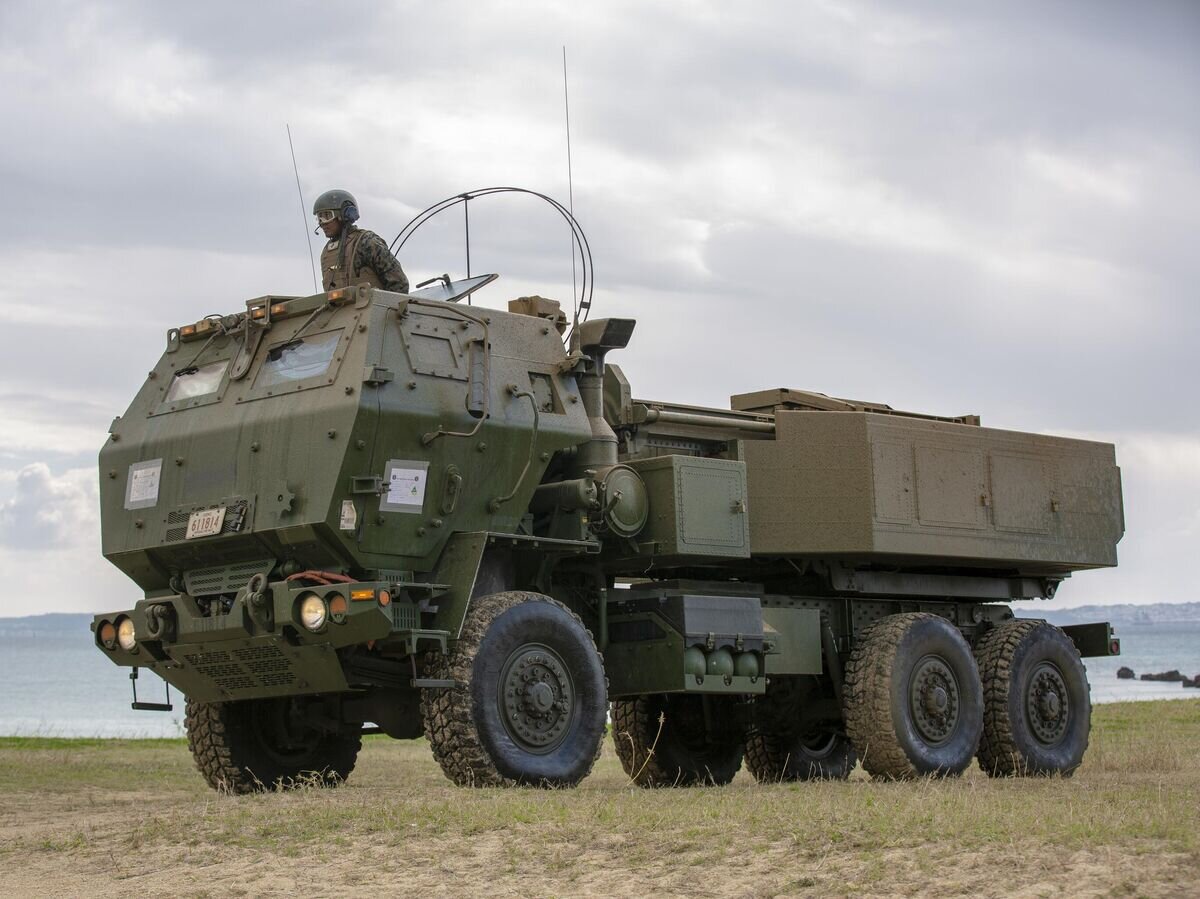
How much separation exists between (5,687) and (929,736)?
81974 mm

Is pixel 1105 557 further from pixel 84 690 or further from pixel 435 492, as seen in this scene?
pixel 84 690

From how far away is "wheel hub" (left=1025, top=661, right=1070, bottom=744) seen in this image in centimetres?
A: 1535

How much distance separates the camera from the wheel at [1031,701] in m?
15.0

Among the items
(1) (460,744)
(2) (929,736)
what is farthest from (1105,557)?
(1) (460,744)

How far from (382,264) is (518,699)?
338 centimetres

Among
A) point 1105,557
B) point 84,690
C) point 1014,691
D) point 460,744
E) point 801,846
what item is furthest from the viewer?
point 84,690

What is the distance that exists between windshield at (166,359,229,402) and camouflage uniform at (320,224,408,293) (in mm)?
1039

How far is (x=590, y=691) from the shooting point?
12016 millimetres

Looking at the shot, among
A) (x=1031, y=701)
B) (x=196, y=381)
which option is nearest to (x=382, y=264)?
(x=196, y=381)

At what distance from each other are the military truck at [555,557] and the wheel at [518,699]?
21mm

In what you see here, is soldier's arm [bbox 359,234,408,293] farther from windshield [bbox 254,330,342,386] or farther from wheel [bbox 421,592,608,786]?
wheel [bbox 421,592,608,786]

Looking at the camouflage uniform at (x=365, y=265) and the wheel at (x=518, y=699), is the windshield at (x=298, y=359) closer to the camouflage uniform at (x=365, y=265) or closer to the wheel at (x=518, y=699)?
the camouflage uniform at (x=365, y=265)

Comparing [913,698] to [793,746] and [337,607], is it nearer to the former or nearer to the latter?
[793,746]

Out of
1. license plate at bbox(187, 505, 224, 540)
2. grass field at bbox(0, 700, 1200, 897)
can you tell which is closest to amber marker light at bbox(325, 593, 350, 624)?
grass field at bbox(0, 700, 1200, 897)
